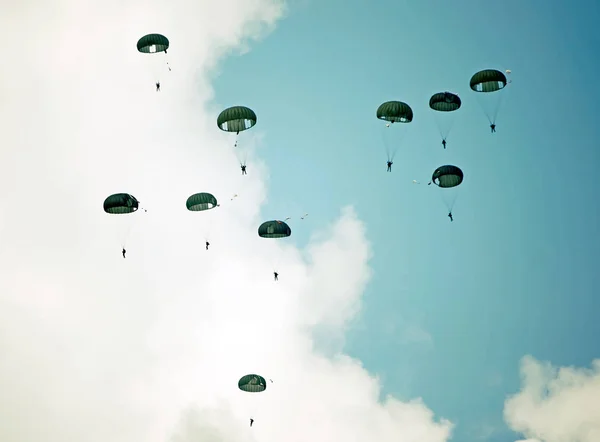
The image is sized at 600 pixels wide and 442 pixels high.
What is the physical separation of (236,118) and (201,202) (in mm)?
9898

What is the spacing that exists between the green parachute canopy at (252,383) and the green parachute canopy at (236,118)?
1090 inches

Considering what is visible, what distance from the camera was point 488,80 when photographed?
114438 millimetres

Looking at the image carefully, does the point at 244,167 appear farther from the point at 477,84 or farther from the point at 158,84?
the point at 477,84

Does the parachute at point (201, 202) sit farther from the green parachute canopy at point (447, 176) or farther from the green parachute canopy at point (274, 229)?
the green parachute canopy at point (447, 176)

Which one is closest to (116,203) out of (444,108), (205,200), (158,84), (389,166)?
(205,200)

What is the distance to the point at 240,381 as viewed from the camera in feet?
398

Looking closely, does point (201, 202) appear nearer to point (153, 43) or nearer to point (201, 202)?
point (201, 202)

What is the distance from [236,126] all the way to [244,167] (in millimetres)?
4330

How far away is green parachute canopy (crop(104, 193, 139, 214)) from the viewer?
11325 centimetres

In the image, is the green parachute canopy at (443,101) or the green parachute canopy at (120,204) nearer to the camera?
the green parachute canopy at (120,204)

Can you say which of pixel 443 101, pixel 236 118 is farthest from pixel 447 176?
pixel 236 118

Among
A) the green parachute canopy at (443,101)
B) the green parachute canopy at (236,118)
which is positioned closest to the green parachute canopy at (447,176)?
the green parachute canopy at (443,101)

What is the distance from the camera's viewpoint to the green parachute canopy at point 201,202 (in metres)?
115

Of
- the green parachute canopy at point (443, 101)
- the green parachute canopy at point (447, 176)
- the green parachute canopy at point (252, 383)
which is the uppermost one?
the green parachute canopy at point (443, 101)
